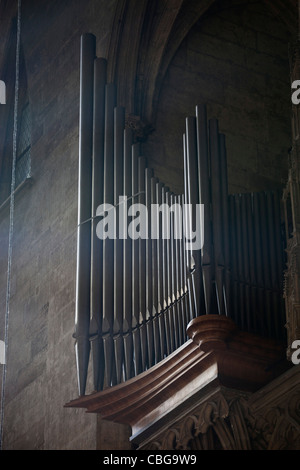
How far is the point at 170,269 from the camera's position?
11602mm

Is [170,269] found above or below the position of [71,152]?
below

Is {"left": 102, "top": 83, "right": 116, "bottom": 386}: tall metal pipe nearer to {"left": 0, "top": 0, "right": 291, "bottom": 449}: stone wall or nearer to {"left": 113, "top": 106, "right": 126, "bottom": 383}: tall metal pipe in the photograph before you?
{"left": 113, "top": 106, "right": 126, "bottom": 383}: tall metal pipe

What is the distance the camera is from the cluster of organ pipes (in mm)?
11086

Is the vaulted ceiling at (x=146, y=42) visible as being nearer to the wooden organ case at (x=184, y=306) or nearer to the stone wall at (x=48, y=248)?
the stone wall at (x=48, y=248)

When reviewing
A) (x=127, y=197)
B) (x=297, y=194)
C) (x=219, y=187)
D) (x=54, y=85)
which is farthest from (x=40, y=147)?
(x=297, y=194)

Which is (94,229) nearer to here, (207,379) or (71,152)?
(207,379)

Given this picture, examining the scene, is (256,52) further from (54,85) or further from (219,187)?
(219,187)

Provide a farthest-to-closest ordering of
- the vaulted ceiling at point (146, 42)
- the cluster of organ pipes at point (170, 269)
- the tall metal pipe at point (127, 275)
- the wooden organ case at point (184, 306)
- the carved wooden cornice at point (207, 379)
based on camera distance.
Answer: the vaulted ceiling at point (146, 42) → the tall metal pipe at point (127, 275) → the cluster of organ pipes at point (170, 269) → the wooden organ case at point (184, 306) → the carved wooden cornice at point (207, 379)

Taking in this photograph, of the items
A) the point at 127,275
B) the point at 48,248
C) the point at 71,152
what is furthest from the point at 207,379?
the point at 71,152

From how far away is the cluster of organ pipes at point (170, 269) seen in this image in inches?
436

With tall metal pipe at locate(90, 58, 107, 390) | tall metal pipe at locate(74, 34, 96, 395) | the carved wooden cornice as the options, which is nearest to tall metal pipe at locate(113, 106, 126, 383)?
tall metal pipe at locate(90, 58, 107, 390)

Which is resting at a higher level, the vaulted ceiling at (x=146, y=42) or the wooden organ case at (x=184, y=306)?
the vaulted ceiling at (x=146, y=42)

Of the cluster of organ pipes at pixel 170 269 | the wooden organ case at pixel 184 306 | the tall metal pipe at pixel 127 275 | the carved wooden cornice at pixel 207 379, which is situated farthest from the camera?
the tall metal pipe at pixel 127 275

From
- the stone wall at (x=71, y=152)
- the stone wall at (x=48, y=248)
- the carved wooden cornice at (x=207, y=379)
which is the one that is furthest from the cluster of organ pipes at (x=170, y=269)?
the stone wall at (x=71, y=152)
